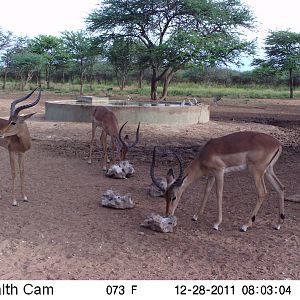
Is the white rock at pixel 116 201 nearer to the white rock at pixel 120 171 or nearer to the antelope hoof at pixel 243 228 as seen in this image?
the antelope hoof at pixel 243 228

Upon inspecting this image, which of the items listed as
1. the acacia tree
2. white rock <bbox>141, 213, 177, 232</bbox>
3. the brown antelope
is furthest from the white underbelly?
the acacia tree

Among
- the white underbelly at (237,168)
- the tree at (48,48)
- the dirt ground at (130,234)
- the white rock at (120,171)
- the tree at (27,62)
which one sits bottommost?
the dirt ground at (130,234)

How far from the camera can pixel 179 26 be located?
2555cm

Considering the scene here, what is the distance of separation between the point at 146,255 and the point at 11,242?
1.36m

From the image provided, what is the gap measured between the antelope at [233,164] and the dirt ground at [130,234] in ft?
0.95

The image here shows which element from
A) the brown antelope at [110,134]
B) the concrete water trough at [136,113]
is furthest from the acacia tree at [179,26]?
the brown antelope at [110,134]

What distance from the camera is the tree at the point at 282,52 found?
122 feet

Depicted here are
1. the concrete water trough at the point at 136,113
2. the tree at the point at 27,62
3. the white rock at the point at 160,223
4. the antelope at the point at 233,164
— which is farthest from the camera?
the tree at the point at 27,62

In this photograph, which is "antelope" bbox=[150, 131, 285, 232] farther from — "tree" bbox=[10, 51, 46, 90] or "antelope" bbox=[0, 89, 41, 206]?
"tree" bbox=[10, 51, 46, 90]

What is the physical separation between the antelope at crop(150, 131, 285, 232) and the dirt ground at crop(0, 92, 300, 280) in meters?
0.29

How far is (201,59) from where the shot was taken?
24.6m

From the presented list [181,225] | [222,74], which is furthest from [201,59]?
[222,74]

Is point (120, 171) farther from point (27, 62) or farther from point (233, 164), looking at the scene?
point (27, 62)

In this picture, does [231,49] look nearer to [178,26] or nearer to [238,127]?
[178,26]
